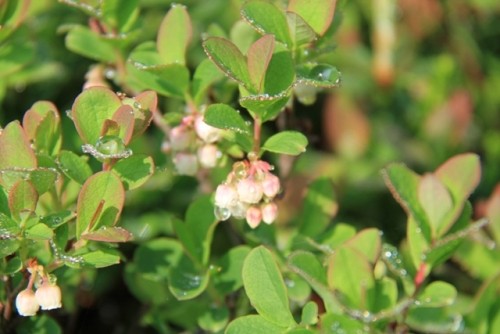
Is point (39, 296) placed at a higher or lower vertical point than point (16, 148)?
lower

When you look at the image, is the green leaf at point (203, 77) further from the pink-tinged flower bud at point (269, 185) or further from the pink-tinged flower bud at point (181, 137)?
the pink-tinged flower bud at point (269, 185)

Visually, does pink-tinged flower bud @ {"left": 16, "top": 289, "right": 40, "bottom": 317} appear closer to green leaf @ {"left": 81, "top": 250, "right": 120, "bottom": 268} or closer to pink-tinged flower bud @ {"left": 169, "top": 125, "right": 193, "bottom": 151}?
green leaf @ {"left": 81, "top": 250, "right": 120, "bottom": 268}

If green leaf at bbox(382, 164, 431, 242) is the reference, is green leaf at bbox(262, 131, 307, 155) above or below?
above

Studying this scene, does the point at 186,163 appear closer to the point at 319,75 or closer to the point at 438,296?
the point at 319,75

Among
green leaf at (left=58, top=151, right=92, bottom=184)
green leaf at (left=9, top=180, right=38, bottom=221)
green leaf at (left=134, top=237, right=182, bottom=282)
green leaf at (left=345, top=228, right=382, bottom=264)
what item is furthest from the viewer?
green leaf at (left=134, top=237, right=182, bottom=282)

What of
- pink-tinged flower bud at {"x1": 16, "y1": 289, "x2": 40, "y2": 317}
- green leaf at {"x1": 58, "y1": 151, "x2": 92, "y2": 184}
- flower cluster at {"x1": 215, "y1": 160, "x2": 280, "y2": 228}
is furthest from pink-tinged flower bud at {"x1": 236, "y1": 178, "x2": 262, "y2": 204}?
pink-tinged flower bud at {"x1": 16, "y1": 289, "x2": 40, "y2": 317}

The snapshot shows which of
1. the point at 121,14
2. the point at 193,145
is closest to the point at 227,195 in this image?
the point at 193,145
